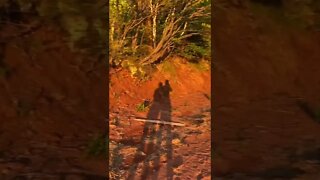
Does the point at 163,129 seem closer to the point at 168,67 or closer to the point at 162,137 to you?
the point at 162,137

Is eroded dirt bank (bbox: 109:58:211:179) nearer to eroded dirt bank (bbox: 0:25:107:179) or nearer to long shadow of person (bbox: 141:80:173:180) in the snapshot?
long shadow of person (bbox: 141:80:173:180)

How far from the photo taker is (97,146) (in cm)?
315
